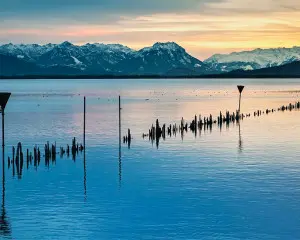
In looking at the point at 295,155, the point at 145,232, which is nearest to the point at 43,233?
the point at 145,232

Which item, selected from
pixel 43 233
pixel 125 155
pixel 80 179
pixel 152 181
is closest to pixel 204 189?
pixel 152 181

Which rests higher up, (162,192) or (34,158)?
(34,158)

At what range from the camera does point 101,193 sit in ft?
127

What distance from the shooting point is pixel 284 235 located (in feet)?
94.5

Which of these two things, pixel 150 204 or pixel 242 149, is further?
pixel 242 149

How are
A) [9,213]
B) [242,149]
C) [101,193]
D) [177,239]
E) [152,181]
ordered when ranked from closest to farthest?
[177,239] → [9,213] → [101,193] → [152,181] → [242,149]

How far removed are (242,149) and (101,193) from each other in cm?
2457

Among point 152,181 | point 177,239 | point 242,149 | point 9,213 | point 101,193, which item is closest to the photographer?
point 177,239

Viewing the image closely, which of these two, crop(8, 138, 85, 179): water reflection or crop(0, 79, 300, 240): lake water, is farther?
Answer: crop(8, 138, 85, 179): water reflection

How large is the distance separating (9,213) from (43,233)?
16.7ft

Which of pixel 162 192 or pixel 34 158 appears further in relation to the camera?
pixel 34 158

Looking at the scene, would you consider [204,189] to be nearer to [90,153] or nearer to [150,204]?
[150,204]

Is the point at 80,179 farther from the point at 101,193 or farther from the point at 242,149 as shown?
the point at 242,149

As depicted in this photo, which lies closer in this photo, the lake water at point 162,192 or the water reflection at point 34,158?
the lake water at point 162,192
